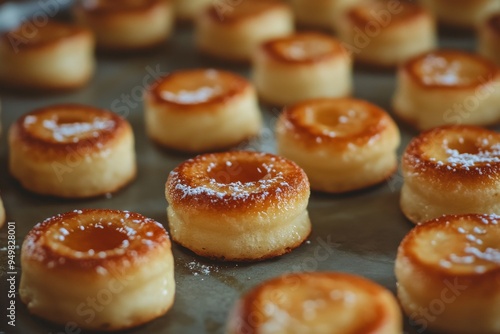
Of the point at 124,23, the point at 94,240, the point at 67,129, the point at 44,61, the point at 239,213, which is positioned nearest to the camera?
the point at 94,240

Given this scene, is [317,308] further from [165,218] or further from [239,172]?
[165,218]

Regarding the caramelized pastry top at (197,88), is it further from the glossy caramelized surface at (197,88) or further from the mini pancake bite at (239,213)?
the mini pancake bite at (239,213)

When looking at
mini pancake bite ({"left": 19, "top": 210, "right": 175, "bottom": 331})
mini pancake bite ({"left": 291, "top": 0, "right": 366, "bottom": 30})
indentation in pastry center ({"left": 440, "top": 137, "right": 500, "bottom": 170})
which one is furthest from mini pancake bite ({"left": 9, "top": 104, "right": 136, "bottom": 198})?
mini pancake bite ({"left": 291, "top": 0, "right": 366, "bottom": 30})

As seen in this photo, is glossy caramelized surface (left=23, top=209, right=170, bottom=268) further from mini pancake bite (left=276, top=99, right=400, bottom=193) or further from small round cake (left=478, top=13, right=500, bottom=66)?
small round cake (left=478, top=13, right=500, bottom=66)

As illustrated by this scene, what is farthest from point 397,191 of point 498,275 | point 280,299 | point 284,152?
point 280,299

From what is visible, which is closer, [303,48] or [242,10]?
[303,48]

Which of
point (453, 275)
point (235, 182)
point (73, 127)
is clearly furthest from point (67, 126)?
point (453, 275)
